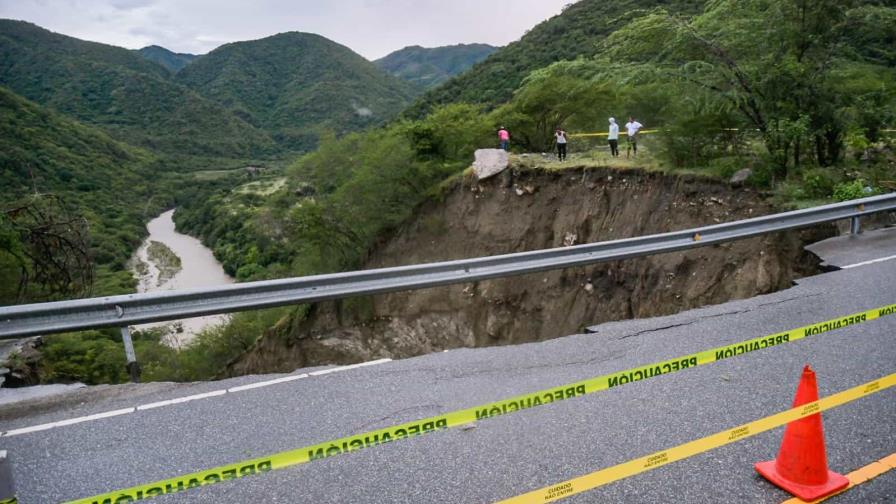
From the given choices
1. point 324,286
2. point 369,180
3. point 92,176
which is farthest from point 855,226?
point 92,176

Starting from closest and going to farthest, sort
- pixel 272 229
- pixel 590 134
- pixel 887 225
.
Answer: pixel 887 225 < pixel 590 134 < pixel 272 229

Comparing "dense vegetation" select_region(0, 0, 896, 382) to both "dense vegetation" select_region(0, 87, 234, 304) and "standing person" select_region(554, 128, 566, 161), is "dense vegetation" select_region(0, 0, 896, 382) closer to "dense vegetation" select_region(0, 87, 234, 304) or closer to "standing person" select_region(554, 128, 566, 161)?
"dense vegetation" select_region(0, 87, 234, 304)

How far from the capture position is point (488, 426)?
4.13m

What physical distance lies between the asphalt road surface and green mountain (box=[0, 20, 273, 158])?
5607 inches

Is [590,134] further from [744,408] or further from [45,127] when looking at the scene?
[45,127]

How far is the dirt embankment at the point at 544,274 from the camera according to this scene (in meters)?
12.8

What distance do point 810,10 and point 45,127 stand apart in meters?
81.5

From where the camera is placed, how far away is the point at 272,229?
38.0 metres

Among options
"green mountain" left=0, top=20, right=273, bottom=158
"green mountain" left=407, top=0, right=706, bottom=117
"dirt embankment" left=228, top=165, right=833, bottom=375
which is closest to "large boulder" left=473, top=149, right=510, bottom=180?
"dirt embankment" left=228, top=165, right=833, bottom=375

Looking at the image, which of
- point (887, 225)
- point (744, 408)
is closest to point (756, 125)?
point (887, 225)

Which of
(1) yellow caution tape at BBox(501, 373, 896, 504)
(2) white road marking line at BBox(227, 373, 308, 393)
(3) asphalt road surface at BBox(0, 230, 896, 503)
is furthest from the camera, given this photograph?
(2) white road marking line at BBox(227, 373, 308, 393)

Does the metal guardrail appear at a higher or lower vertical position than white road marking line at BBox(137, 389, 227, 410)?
higher

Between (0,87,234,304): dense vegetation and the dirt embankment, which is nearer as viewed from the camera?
(0,87,234,304): dense vegetation

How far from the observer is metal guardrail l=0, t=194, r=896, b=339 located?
5113mm
